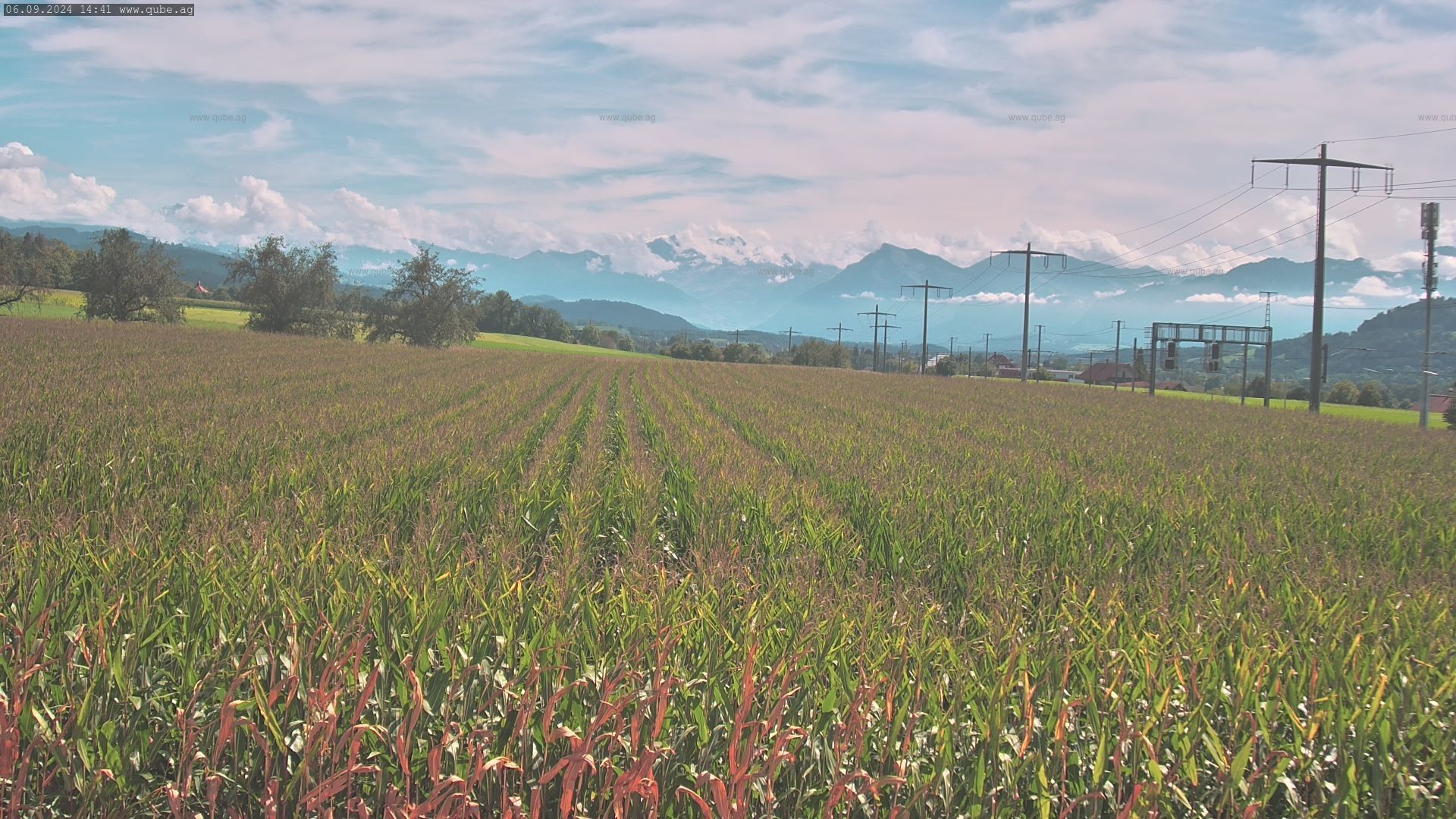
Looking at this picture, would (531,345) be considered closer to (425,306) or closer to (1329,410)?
(425,306)

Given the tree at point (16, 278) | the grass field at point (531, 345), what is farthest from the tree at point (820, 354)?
the tree at point (16, 278)

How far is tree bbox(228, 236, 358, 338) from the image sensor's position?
79.6 m

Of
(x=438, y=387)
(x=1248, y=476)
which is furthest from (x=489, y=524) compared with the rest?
(x=438, y=387)

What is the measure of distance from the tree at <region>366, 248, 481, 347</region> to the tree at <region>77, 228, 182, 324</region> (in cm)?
1898

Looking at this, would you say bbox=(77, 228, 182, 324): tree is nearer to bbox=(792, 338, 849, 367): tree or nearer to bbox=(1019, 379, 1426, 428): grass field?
bbox=(1019, 379, 1426, 428): grass field

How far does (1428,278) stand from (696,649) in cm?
4764

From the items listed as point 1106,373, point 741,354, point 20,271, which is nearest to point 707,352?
point 741,354

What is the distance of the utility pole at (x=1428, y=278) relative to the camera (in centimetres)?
3538

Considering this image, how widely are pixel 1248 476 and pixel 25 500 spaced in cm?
1455

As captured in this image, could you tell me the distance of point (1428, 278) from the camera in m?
37.6

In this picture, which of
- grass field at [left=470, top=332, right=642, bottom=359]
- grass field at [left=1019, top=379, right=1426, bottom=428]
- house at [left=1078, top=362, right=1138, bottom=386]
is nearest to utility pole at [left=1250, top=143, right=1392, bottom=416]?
grass field at [left=1019, top=379, right=1426, bottom=428]

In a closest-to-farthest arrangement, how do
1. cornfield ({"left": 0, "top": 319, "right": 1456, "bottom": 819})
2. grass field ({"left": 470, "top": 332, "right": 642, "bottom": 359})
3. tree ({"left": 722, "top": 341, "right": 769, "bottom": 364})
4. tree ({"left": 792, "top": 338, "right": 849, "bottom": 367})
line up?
cornfield ({"left": 0, "top": 319, "right": 1456, "bottom": 819}), grass field ({"left": 470, "top": 332, "right": 642, "bottom": 359}), tree ({"left": 722, "top": 341, "right": 769, "bottom": 364}), tree ({"left": 792, "top": 338, "right": 849, "bottom": 367})

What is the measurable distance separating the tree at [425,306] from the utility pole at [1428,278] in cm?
8193

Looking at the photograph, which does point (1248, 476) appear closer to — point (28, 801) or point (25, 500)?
point (28, 801)
